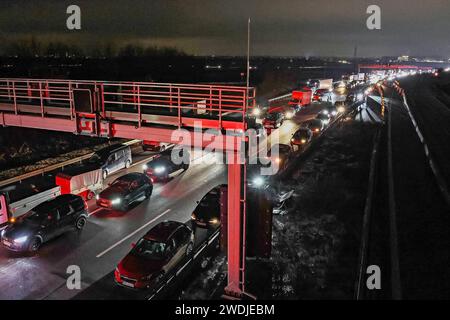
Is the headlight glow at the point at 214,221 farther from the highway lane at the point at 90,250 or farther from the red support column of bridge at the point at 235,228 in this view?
the red support column of bridge at the point at 235,228

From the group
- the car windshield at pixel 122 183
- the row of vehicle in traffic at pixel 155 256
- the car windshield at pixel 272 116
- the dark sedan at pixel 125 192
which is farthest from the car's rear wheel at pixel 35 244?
the car windshield at pixel 272 116

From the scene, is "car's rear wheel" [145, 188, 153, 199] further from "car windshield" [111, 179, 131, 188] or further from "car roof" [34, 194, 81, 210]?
"car roof" [34, 194, 81, 210]

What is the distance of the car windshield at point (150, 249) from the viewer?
11.7 m

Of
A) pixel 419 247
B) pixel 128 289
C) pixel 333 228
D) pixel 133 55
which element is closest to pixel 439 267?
pixel 419 247

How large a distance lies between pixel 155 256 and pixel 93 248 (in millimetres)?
3487

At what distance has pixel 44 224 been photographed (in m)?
13.8

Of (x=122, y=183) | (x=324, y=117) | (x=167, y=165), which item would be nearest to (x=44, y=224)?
(x=122, y=183)

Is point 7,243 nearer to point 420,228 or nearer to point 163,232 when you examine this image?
point 163,232

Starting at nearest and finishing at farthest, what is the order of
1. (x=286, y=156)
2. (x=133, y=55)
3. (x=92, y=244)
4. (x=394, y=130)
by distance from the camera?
(x=92, y=244) → (x=286, y=156) → (x=394, y=130) → (x=133, y=55)

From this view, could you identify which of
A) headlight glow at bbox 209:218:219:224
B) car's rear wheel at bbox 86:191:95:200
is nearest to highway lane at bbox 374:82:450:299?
headlight glow at bbox 209:218:219:224

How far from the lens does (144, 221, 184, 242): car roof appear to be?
1216 cm

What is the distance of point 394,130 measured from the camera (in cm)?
3462
